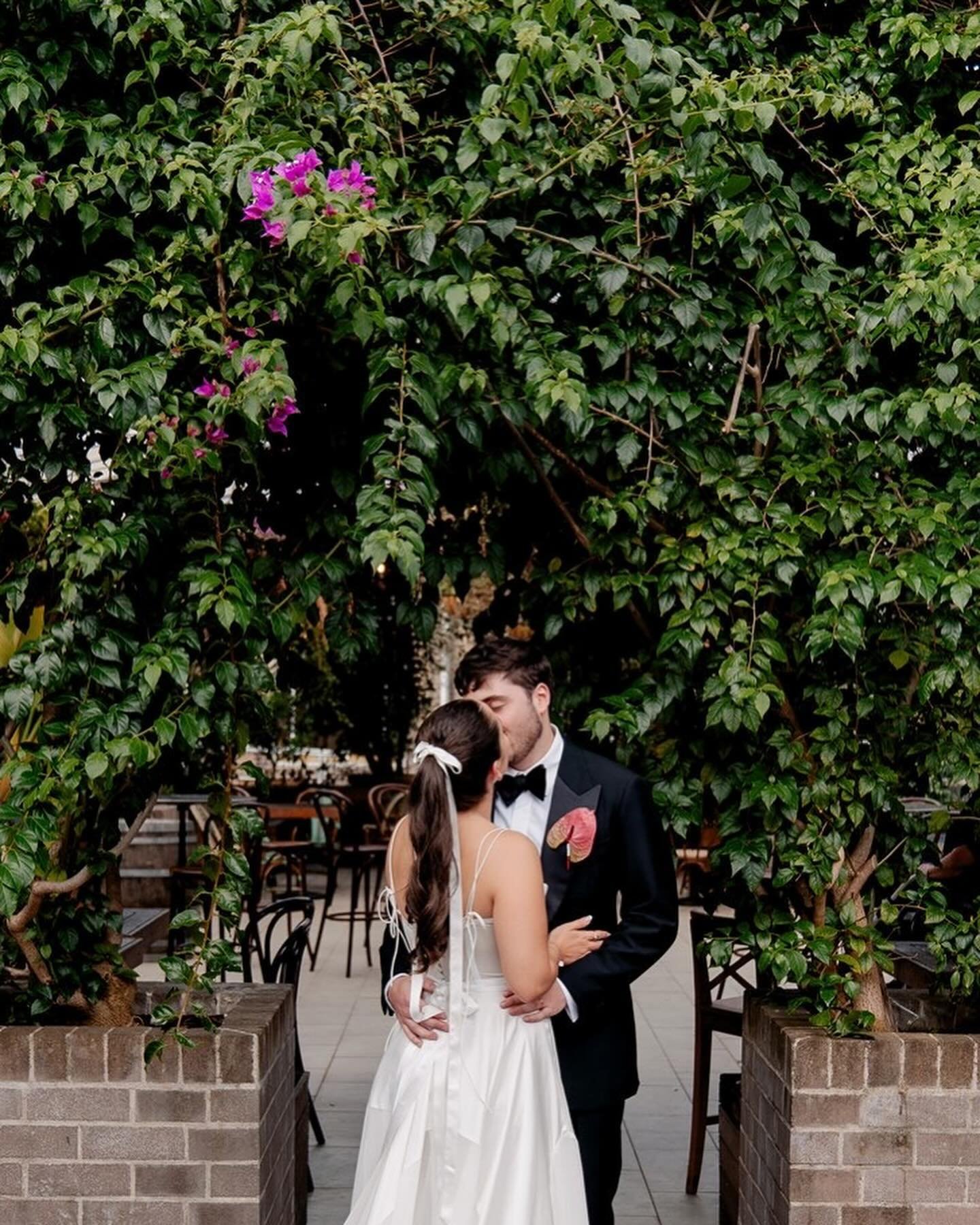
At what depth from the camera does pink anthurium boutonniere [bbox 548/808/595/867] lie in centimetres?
352

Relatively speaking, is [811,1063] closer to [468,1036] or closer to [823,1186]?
[823,1186]

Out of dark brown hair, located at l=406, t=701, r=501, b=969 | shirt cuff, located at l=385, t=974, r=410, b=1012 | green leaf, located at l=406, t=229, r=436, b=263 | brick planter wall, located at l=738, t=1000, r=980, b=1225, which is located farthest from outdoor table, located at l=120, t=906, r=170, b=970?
green leaf, located at l=406, t=229, r=436, b=263

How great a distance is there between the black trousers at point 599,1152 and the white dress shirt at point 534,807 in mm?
657

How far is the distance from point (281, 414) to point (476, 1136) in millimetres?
1637

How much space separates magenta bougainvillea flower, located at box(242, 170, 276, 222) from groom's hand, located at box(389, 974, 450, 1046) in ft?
5.60

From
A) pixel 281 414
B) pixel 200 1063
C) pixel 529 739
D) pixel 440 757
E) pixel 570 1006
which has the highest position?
pixel 281 414

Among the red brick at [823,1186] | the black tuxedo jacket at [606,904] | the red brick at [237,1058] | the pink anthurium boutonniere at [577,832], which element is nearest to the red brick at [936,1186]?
the red brick at [823,1186]

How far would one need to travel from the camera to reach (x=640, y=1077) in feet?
24.7

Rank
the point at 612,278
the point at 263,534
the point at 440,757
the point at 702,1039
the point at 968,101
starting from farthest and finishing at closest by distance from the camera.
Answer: the point at 702,1039
the point at 263,534
the point at 968,101
the point at 612,278
the point at 440,757

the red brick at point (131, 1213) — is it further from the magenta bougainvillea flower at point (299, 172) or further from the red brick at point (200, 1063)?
the magenta bougainvillea flower at point (299, 172)

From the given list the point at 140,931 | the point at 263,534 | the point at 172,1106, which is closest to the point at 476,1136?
the point at 172,1106

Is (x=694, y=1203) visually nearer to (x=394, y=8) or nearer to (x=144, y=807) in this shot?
(x=144, y=807)

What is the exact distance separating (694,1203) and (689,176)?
3640 mm

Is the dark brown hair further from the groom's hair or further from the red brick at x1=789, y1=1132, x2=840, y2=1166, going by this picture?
the red brick at x1=789, y1=1132, x2=840, y2=1166
